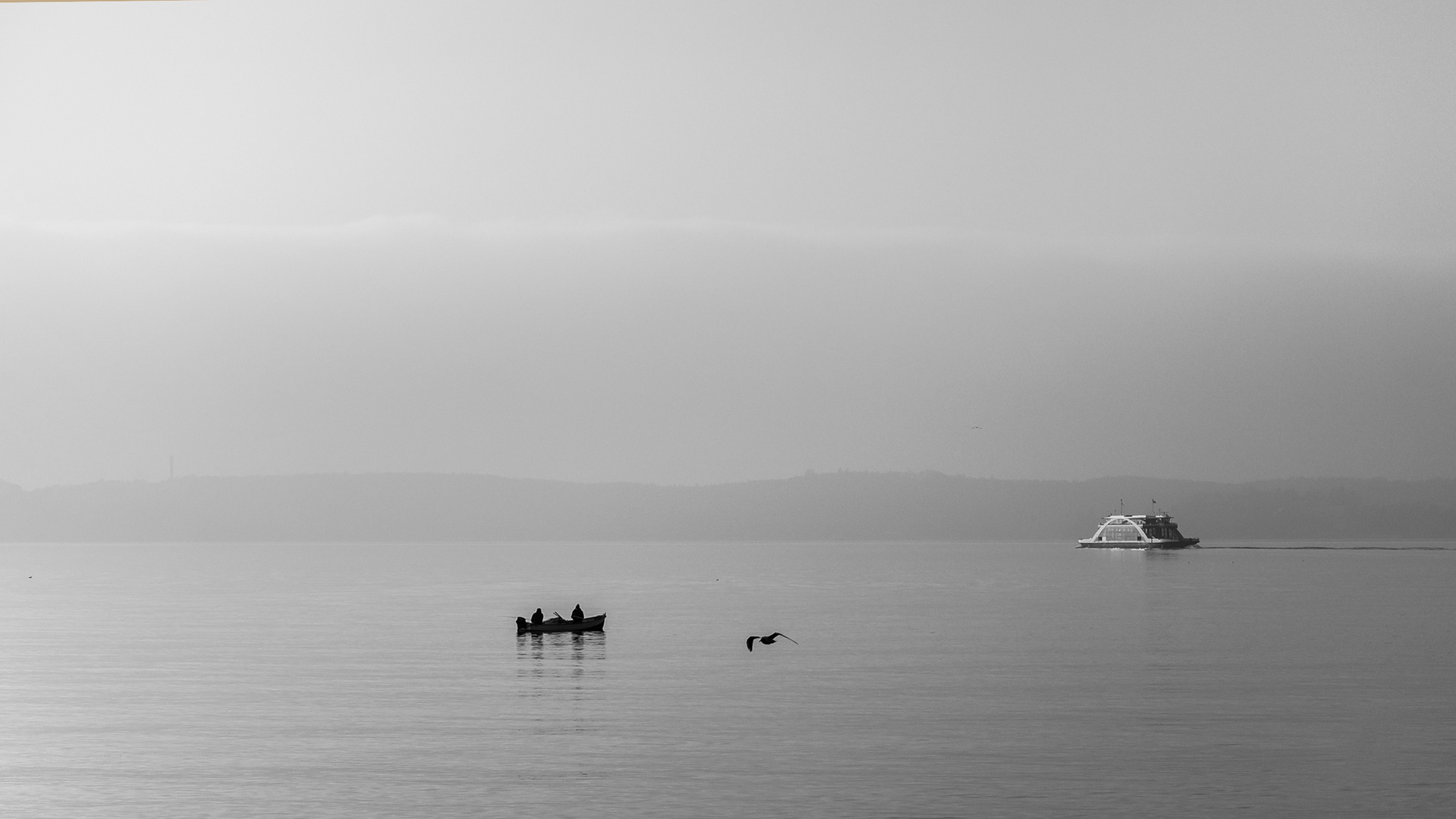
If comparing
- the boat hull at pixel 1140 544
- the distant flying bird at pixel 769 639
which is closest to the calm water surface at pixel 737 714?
the distant flying bird at pixel 769 639

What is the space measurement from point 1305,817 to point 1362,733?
22.6 feet

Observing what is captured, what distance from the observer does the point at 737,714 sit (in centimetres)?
2630

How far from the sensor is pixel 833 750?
872 inches

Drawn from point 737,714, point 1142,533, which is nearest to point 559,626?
point 737,714

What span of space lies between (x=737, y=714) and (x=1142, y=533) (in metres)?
140

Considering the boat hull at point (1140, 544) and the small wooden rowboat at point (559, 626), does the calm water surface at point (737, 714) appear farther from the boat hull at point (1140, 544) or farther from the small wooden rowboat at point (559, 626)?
the boat hull at point (1140, 544)

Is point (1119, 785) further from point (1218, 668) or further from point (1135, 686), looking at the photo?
point (1218, 668)

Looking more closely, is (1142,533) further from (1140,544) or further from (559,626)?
(559,626)

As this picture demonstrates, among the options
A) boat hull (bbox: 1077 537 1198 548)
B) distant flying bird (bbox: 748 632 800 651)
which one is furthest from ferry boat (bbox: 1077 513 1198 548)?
distant flying bird (bbox: 748 632 800 651)

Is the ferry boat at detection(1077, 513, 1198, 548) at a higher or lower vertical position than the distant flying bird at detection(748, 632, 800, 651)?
higher

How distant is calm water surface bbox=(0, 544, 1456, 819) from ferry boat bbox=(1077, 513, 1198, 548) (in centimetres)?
10033

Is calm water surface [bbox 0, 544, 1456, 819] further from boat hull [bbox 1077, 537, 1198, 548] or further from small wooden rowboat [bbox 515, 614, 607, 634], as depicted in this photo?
boat hull [bbox 1077, 537, 1198, 548]

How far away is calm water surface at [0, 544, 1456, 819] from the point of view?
744 inches

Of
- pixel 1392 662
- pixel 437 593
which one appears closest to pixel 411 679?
pixel 1392 662
